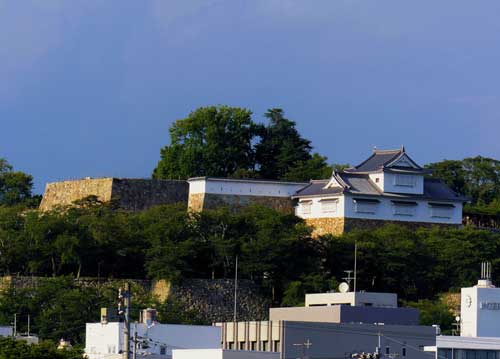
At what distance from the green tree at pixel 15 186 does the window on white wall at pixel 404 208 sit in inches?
634

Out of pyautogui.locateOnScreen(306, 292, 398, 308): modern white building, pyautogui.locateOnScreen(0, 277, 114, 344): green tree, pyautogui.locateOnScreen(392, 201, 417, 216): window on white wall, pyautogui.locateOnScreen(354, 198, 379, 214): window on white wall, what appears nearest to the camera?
pyautogui.locateOnScreen(306, 292, 398, 308): modern white building

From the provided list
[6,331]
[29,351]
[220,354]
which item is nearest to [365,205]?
[6,331]

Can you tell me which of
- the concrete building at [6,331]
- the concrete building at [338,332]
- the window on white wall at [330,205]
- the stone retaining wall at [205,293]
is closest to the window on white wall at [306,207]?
the window on white wall at [330,205]

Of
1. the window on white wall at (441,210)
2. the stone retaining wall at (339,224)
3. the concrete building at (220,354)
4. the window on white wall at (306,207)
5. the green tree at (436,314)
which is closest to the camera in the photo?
the concrete building at (220,354)

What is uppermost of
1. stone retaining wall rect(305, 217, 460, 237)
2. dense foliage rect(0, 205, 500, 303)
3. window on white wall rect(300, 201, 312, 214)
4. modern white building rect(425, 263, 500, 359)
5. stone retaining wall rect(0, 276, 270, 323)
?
window on white wall rect(300, 201, 312, 214)

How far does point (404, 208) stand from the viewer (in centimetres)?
7456

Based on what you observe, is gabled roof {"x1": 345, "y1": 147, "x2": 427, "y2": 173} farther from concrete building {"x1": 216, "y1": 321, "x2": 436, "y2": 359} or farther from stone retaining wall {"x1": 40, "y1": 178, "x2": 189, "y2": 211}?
concrete building {"x1": 216, "y1": 321, "x2": 436, "y2": 359}

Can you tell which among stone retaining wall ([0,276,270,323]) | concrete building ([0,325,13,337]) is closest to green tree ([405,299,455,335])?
stone retaining wall ([0,276,270,323])

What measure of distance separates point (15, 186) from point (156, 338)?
2790 cm

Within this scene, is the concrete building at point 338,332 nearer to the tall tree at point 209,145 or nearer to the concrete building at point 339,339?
the concrete building at point 339,339

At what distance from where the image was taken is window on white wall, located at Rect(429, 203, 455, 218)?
247 feet

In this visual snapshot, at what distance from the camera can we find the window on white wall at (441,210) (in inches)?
2960

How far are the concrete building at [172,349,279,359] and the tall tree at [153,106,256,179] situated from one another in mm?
30315

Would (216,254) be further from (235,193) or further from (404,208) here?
(404,208)
